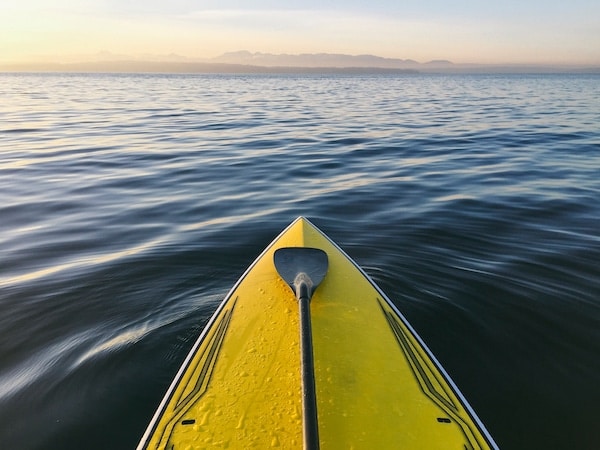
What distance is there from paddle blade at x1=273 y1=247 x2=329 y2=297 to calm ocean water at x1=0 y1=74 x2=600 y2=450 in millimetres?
999

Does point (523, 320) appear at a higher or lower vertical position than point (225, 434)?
lower

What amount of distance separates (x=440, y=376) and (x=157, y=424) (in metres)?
1.89

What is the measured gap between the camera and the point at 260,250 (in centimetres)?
639

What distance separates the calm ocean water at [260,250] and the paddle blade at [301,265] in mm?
999

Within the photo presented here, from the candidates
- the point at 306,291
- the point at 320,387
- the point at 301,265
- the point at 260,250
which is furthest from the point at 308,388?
the point at 260,250

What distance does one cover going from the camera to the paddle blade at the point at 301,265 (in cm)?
407

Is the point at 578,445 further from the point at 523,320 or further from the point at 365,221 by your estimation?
the point at 365,221

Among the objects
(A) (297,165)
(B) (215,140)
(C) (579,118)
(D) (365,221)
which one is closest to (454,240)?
(D) (365,221)

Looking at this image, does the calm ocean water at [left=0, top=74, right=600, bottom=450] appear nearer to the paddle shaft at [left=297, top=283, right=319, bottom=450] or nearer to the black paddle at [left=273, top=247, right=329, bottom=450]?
the black paddle at [left=273, top=247, right=329, bottom=450]

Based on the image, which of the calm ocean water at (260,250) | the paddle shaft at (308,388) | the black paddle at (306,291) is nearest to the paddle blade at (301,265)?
the black paddle at (306,291)

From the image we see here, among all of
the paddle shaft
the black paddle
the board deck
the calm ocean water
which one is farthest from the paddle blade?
the calm ocean water

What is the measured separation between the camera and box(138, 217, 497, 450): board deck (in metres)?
2.48

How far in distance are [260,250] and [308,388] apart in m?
4.05

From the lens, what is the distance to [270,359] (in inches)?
122
